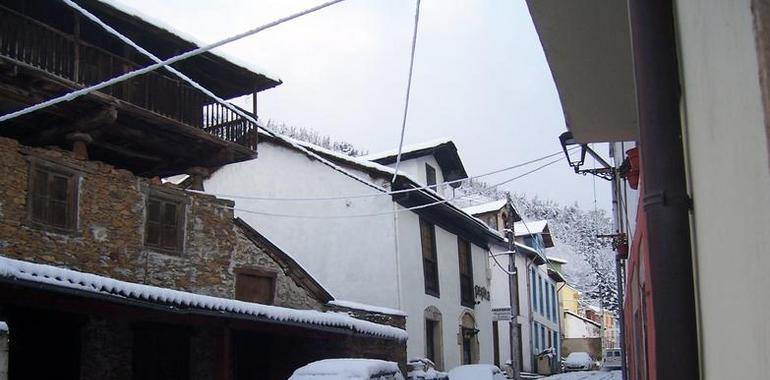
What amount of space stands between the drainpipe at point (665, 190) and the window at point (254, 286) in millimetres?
15352

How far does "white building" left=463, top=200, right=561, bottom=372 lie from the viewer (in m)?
→ 34.9

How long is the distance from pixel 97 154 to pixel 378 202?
29.4ft

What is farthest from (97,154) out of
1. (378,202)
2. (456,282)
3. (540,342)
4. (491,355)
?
(540,342)

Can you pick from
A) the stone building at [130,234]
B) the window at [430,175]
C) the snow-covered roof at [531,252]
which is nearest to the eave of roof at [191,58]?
the stone building at [130,234]

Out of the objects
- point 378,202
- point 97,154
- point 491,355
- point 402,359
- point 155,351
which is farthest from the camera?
point 491,355

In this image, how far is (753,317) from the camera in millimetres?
1729

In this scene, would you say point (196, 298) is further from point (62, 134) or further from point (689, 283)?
point (689, 283)

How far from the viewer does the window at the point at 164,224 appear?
15.4m

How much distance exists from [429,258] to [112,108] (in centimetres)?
1340

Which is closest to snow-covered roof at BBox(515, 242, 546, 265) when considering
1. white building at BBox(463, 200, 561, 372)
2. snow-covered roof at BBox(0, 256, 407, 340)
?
white building at BBox(463, 200, 561, 372)

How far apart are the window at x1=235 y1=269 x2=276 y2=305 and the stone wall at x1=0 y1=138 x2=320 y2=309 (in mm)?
182

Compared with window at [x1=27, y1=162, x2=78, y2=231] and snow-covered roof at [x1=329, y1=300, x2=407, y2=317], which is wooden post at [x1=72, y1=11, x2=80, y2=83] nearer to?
window at [x1=27, y1=162, x2=78, y2=231]

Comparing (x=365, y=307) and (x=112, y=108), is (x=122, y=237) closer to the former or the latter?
(x=112, y=108)

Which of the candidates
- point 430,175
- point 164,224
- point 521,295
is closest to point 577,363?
point 521,295
